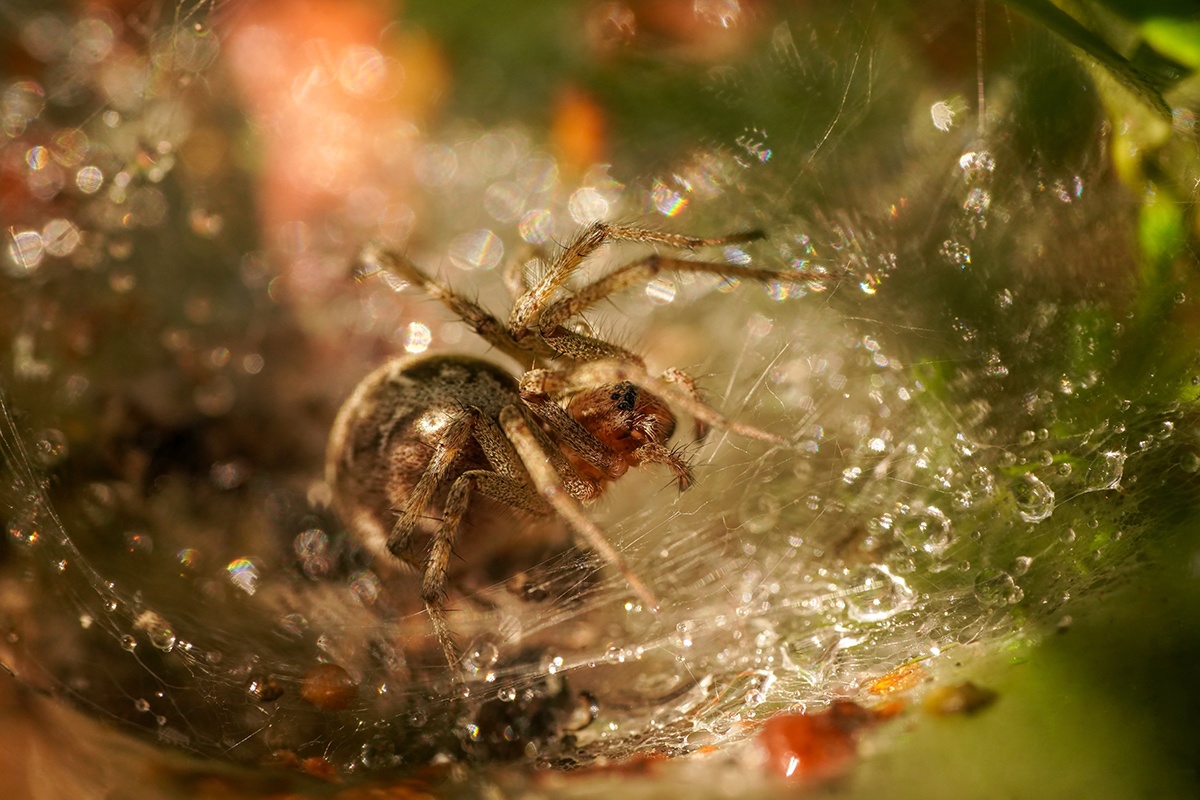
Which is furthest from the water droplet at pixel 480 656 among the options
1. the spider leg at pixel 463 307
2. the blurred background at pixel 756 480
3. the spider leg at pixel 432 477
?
the spider leg at pixel 463 307

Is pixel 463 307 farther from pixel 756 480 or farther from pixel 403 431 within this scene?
pixel 756 480

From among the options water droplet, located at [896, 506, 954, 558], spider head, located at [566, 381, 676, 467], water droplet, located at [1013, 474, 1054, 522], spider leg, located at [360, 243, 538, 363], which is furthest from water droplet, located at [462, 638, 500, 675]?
water droplet, located at [1013, 474, 1054, 522]

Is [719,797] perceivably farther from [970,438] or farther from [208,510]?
[208,510]

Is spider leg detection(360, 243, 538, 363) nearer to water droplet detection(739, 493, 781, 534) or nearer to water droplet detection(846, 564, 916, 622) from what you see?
water droplet detection(739, 493, 781, 534)

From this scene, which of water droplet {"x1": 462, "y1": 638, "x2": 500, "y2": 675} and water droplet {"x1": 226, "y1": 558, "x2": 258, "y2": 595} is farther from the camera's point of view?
water droplet {"x1": 226, "y1": 558, "x2": 258, "y2": 595}

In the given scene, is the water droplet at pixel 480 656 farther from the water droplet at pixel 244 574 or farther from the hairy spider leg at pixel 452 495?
the water droplet at pixel 244 574

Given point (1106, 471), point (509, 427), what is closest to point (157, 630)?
point (509, 427)
